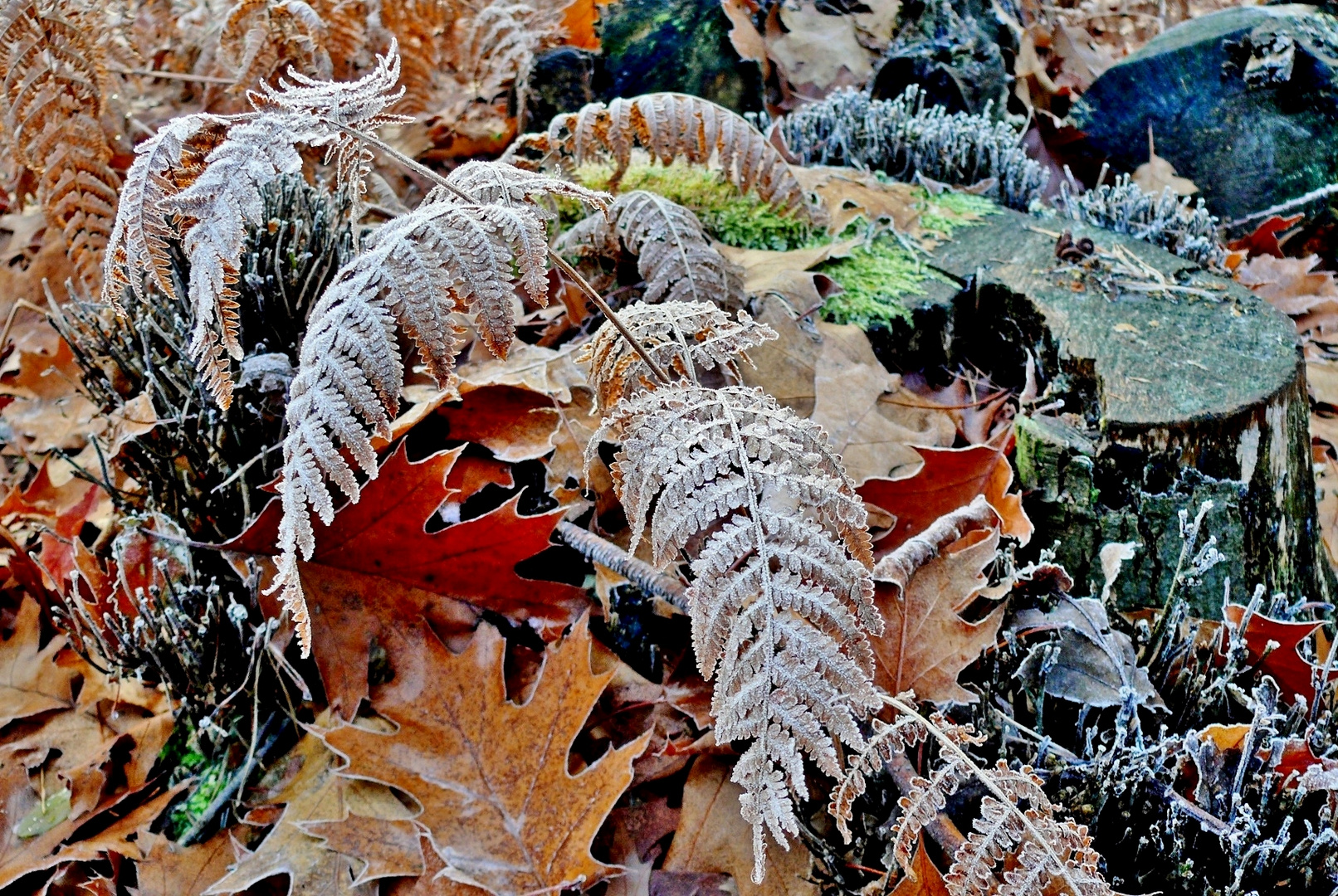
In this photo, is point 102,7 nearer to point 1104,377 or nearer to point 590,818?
point 590,818

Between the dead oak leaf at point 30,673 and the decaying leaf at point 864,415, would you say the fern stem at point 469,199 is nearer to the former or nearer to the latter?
the decaying leaf at point 864,415

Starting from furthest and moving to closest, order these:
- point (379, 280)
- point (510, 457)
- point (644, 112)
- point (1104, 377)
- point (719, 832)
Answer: point (644, 112), point (1104, 377), point (510, 457), point (719, 832), point (379, 280)

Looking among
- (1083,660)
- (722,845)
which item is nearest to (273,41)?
(722,845)

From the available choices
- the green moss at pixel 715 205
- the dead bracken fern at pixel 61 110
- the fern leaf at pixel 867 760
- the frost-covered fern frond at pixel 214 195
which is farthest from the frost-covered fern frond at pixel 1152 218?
the dead bracken fern at pixel 61 110

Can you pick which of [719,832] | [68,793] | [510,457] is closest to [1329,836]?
[719,832]

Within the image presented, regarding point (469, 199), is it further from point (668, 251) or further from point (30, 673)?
point (30, 673)

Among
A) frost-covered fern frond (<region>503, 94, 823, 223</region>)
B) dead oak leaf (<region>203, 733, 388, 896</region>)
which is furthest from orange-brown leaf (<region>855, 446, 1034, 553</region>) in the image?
dead oak leaf (<region>203, 733, 388, 896</region>)
